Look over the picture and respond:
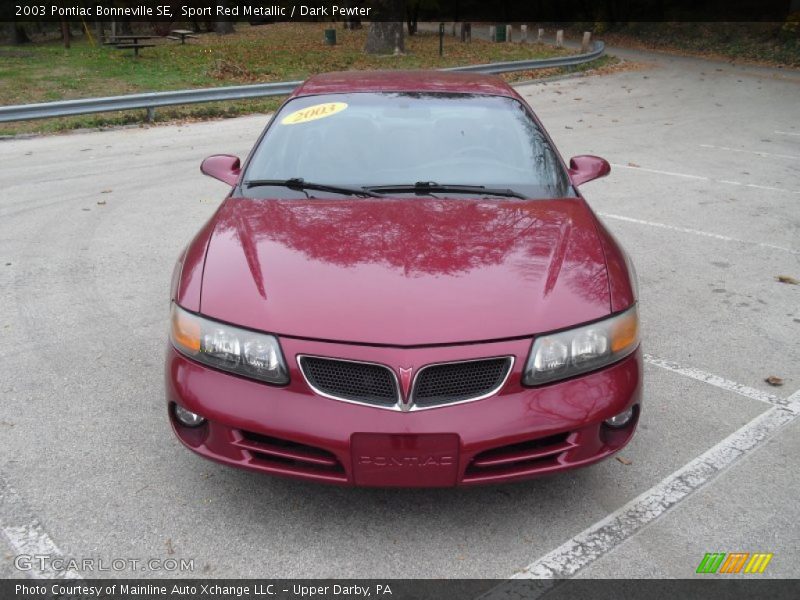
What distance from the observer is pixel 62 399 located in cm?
→ 376

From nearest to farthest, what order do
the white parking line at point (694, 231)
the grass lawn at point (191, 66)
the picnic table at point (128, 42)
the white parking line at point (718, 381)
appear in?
the white parking line at point (718, 381) < the white parking line at point (694, 231) < the grass lawn at point (191, 66) < the picnic table at point (128, 42)

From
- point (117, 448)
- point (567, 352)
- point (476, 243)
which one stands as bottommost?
point (117, 448)

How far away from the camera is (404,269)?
9.35 ft

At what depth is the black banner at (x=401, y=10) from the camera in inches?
1261

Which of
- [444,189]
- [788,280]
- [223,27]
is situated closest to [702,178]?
[788,280]

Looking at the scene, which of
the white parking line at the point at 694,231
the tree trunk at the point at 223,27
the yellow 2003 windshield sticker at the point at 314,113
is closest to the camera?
the yellow 2003 windshield sticker at the point at 314,113

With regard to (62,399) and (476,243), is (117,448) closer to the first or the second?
(62,399)

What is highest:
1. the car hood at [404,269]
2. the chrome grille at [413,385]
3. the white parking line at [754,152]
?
the car hood at [404,269]

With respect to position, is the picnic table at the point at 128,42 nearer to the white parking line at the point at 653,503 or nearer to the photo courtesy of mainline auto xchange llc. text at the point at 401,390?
Result: the photo courtesy of mainline auto xchange llc. text at the point at 401,390

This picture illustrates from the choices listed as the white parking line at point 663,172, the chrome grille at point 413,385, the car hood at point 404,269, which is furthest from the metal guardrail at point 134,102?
the chrome grille at point 413,385

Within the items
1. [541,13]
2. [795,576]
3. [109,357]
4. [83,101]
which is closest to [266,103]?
[83,101]

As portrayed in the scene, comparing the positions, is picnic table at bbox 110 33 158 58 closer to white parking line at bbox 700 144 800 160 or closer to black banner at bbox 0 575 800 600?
white parking line at bbox 700 144 800 160

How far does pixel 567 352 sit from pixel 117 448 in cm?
205

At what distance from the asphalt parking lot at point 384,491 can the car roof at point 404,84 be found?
1.76 m
